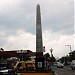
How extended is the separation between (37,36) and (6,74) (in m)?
8.15

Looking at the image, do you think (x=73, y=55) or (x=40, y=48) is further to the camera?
(x=73, y=55)

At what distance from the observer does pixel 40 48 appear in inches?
930

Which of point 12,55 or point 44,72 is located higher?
point 12,55

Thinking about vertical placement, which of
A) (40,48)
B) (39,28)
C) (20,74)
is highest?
(39,28)

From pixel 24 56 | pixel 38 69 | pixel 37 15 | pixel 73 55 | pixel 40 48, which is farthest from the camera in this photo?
pixel 73 55

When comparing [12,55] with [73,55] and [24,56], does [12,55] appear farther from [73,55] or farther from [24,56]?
[73,55]

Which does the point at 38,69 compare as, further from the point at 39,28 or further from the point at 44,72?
the point at 39,28

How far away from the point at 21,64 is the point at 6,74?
64.3 ft

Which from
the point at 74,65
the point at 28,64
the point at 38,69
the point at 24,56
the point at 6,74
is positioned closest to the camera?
the point at 6,74

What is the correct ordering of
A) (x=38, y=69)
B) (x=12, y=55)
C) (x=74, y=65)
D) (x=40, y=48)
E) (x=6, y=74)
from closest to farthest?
(x=6, y=74), (x=38, y=69), (x=40, y=48), (x=74, y=65), (x=12, y=55)

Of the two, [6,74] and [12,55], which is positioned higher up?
[12,55]

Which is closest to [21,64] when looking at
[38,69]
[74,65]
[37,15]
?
[37,15]

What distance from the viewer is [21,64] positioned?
37.0 m

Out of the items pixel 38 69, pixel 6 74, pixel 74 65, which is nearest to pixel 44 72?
pixel 38 69
